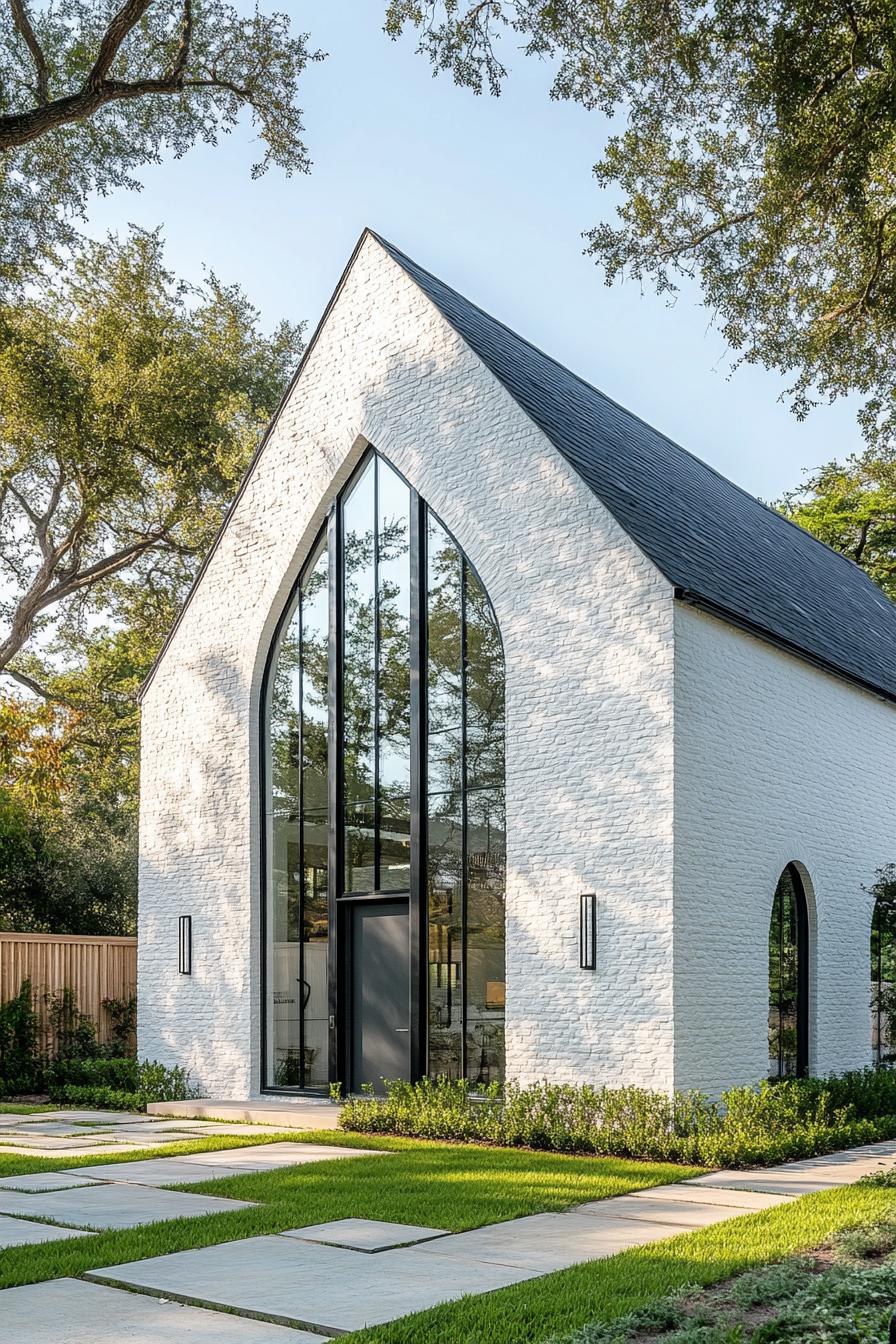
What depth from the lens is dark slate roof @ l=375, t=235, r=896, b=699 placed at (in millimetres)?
14172

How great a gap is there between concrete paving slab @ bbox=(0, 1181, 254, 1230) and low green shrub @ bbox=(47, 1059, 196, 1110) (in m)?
6.33

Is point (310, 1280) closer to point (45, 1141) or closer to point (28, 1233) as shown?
point (28, 1233)

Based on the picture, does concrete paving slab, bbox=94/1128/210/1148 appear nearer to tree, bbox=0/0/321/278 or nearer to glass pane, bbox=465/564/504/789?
glass pane, bbox=465/564/504/789

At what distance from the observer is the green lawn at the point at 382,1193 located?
25.5 ft

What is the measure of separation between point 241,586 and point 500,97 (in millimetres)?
7239

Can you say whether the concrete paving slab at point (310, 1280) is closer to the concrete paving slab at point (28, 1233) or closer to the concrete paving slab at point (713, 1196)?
the concrete paving slab at point (28, 1233)

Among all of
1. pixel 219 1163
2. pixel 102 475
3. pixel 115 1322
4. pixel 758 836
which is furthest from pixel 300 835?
pixel 102 475

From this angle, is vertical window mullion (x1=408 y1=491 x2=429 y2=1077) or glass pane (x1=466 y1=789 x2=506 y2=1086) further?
vertical window mullion (x1=408 y1=491 x2=429 y2=1077)

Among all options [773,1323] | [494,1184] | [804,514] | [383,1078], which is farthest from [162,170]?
[804,514]

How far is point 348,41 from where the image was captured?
42.0 feet

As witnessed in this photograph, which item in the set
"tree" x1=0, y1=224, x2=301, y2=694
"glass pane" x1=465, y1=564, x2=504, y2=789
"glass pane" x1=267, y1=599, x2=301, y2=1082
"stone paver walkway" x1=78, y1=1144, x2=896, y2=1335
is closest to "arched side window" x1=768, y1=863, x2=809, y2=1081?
"glass pane" x1=465, y1=564, x2=504, y2=789

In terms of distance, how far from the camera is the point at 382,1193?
31.5 feet

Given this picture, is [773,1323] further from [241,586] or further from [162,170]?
[162,170]

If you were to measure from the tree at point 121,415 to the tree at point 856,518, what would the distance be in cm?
1371
